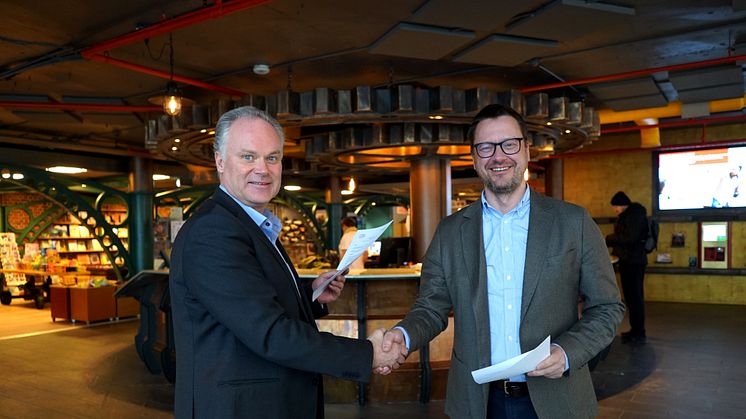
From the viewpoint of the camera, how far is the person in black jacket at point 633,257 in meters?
7.65

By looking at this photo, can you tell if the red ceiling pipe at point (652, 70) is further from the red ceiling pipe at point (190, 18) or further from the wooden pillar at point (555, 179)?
the wooden pillar at point (555, 179)

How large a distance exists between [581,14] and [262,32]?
2.72 m

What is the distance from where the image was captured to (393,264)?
27.8 ft

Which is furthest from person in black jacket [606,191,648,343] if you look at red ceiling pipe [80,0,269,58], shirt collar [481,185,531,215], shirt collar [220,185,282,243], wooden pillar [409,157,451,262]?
shirt collar [220,185,282,243]

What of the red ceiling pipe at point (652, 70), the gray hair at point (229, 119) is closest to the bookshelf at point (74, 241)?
the red ceiling pipe at point (652, 70)

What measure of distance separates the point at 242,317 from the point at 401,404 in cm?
397

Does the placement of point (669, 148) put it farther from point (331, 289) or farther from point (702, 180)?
point (331, 289)

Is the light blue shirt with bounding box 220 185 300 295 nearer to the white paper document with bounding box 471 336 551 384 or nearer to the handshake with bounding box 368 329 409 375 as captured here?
the handshake with bounding box 368 329 409 375

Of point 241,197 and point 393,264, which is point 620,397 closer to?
point 393,264

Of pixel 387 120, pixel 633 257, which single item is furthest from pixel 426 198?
pixel 633 257

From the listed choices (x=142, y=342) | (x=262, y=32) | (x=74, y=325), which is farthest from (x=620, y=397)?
(x=74, y=325)

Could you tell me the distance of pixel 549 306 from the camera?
1.99 metres

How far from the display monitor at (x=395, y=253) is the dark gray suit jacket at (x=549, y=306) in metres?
6.24

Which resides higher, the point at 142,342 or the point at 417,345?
the point at 417,345
